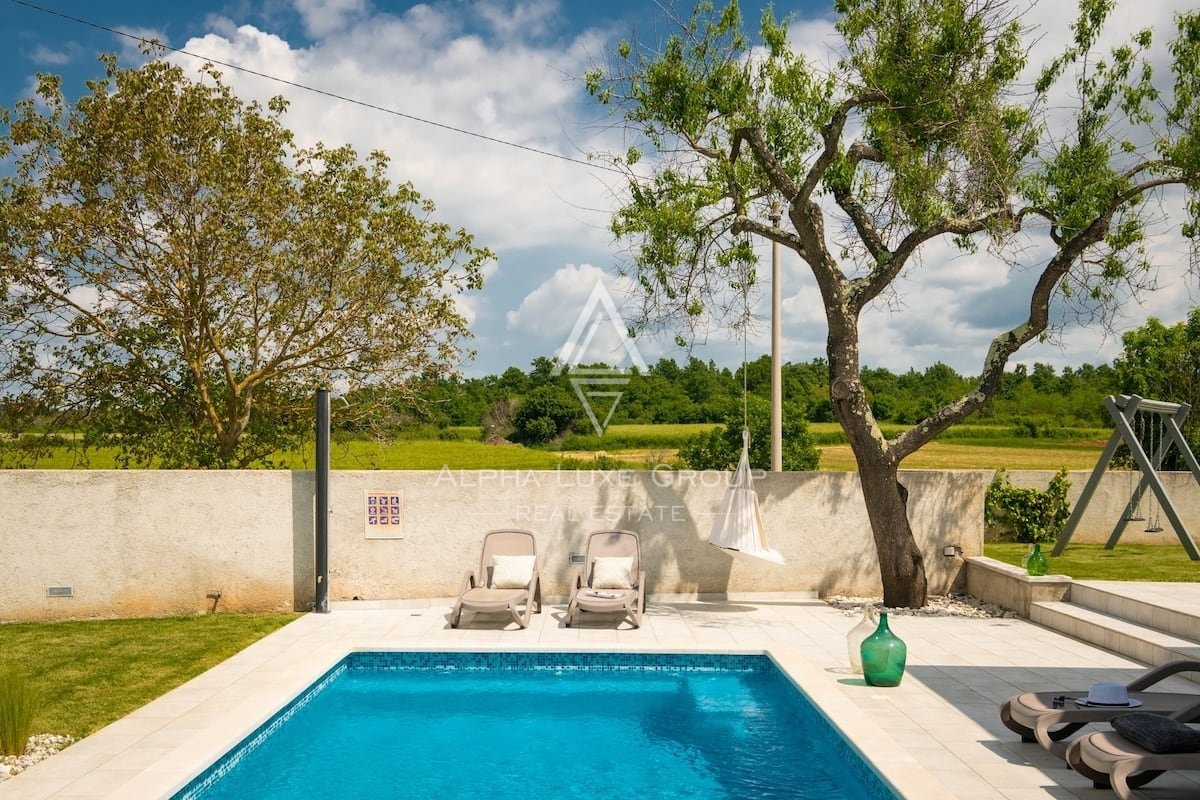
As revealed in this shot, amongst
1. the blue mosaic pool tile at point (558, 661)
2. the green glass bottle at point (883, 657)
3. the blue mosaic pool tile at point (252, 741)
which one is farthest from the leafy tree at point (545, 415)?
the green glass bottle at point (883, 657)

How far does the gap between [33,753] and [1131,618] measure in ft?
29.7

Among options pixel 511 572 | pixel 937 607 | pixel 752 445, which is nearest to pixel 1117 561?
pixel 937 607

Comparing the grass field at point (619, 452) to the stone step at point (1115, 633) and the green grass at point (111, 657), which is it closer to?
the green grass at point (111, 657)

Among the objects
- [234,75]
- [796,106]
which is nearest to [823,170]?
[796,106]

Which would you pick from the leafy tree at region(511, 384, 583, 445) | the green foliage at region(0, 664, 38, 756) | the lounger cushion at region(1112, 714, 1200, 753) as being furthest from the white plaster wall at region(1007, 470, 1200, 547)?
the green foliage at region(0, 664, 38, 756)

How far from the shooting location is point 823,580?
10969 mm

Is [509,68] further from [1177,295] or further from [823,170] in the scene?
[1177,295]

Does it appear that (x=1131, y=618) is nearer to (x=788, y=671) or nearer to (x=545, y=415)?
(x=788, y=671)

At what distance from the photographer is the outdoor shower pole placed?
10.1m

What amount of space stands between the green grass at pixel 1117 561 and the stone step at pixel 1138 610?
0.99m

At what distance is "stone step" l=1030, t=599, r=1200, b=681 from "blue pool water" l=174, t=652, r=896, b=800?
3.10m

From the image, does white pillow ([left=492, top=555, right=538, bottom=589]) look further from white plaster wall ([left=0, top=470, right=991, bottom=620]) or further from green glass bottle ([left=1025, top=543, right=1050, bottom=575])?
green glass bottle ([left=1025, top=543, right=1050, bottom=575])

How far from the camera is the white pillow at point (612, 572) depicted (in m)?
9.99

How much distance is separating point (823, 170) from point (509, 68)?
239 inches
